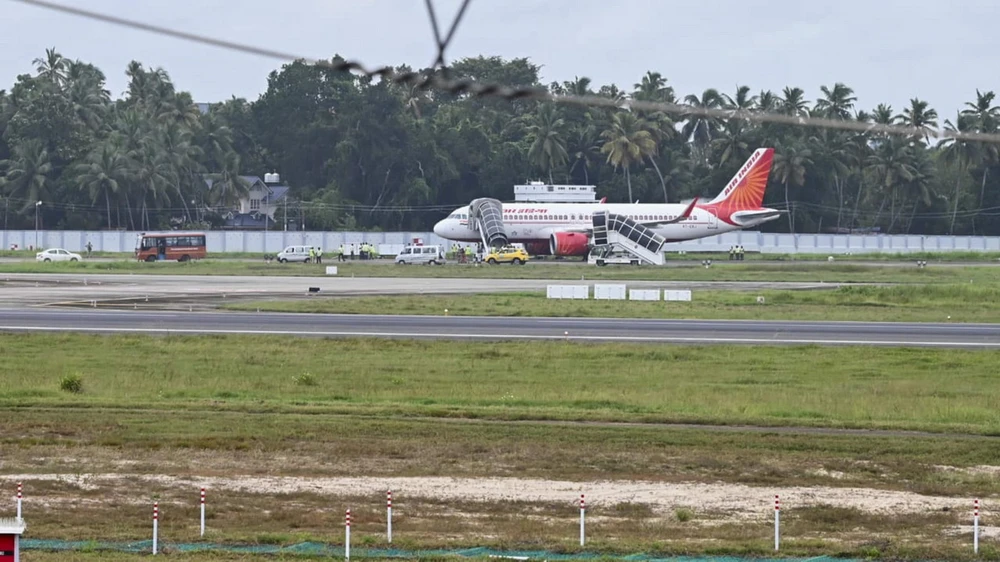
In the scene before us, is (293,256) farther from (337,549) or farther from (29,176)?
(337,549)

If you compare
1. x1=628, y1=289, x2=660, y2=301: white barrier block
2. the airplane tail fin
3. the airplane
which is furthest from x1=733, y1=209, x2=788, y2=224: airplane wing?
x1=628, y1=289, x2=660, y2=301: white barrier block

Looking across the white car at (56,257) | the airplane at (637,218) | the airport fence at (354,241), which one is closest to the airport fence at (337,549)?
the airplane at (637,218)

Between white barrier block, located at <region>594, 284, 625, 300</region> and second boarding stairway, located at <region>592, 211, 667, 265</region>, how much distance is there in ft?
110

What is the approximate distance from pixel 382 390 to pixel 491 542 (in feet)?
58.5

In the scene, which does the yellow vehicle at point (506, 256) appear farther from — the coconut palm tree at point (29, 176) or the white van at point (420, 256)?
the coconut palm tree at point (29, 176)

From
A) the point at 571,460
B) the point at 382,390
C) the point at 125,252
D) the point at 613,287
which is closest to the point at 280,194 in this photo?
the point at 125,252

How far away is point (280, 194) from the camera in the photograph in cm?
15388

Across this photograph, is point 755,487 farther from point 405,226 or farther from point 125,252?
point 405,226

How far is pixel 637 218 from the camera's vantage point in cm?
11181

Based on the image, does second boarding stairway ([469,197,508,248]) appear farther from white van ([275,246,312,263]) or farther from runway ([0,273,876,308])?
runway ([0,273,876,308])

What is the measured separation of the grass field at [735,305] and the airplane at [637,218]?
122 feet

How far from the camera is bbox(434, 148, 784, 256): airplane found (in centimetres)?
11081

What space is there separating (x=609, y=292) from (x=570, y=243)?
133 feet

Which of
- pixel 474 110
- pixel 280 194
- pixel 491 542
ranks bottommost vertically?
pixel 491 542
